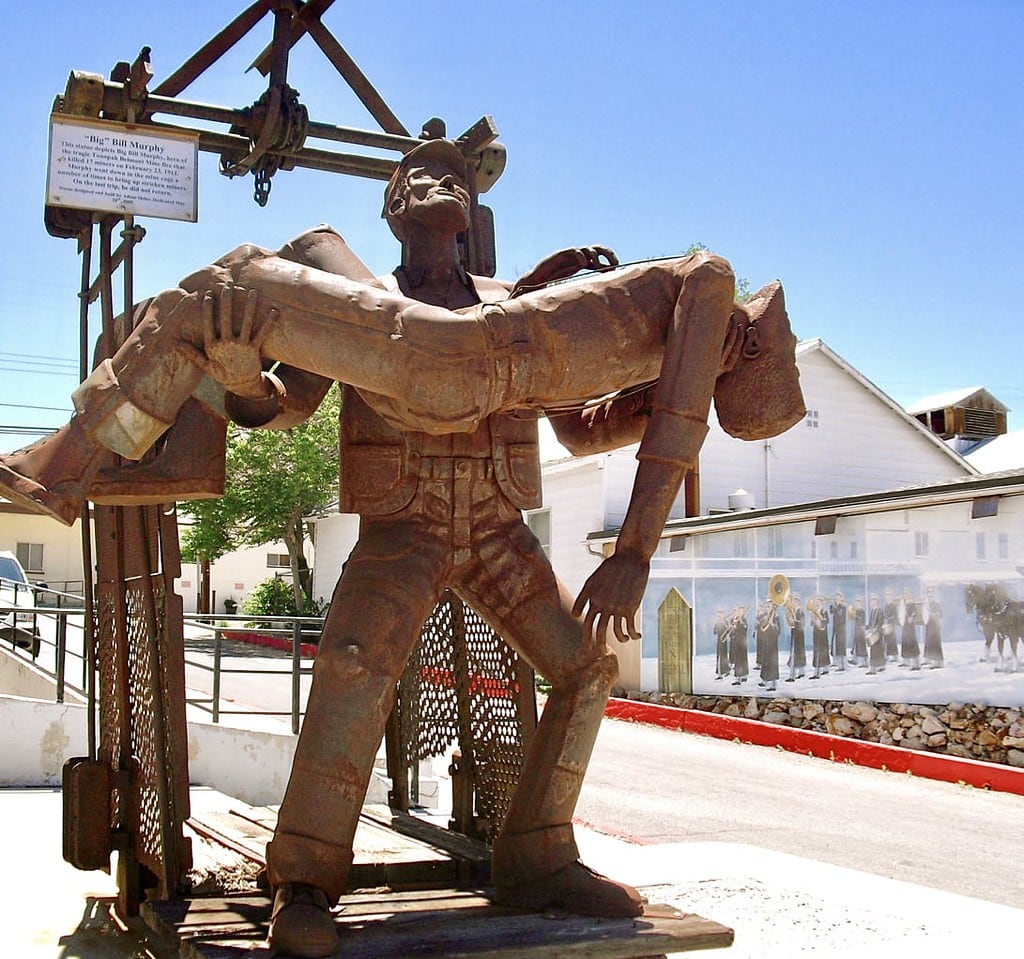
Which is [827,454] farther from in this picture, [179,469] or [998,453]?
[179,469]

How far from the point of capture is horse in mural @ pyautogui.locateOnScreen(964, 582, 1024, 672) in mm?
11326

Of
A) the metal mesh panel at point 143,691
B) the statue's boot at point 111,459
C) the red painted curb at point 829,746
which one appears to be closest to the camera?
the statue's boot at point 111,459

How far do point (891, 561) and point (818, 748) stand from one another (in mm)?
2252

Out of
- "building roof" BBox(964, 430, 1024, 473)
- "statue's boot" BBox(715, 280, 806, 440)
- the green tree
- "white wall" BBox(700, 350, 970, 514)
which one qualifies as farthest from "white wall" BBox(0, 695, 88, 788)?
"building roof" BBox(964, 430, 1024, 473)

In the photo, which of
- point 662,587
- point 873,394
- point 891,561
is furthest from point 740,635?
point 873,394

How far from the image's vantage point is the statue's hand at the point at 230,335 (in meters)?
3.09

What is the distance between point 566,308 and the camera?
334cm

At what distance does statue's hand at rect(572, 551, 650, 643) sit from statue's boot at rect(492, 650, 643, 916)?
328mm

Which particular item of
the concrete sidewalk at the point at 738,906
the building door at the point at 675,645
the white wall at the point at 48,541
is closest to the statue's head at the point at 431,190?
the concrete sidewalk at the point at 738,906

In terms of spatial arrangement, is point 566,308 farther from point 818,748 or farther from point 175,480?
point 818,748

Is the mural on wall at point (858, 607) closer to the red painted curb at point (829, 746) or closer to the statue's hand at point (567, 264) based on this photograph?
the red painted curb at point (829, 746)

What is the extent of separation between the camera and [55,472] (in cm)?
332

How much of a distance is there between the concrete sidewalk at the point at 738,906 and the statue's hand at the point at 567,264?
2.34 meters

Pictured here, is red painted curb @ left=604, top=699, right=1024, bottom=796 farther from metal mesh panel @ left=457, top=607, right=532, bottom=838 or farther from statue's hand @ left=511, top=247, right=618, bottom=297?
statue's hand @ left=511, top=247, right=618, bottom=297
